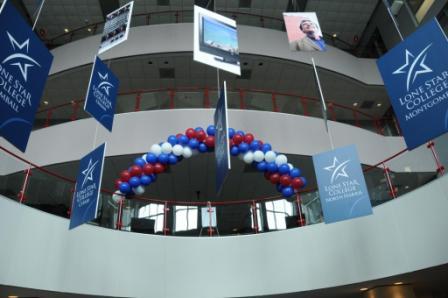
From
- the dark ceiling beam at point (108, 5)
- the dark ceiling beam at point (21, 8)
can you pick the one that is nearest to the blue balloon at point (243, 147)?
the dark ceiling beam at point (108, 5)

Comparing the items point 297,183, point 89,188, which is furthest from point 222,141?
point 297,183

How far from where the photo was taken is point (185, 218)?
8.01 meters

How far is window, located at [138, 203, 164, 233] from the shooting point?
308 inches

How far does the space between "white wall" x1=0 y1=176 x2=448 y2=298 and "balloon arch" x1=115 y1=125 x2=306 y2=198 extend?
1.28 metres

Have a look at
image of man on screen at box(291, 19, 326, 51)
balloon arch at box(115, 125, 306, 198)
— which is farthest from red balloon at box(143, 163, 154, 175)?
image of man on screen at box(291, 19, 326, 51)

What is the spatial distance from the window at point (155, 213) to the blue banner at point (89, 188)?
209 centimetres

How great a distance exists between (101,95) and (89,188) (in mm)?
1808

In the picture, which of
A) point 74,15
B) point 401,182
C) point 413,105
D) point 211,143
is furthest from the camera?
point 74,15

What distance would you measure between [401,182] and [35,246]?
639cm

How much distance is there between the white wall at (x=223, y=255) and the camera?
19.7 feet

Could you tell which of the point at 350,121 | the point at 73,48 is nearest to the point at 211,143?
the point at 350,121

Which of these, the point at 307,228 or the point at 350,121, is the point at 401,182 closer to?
the point at 307,228

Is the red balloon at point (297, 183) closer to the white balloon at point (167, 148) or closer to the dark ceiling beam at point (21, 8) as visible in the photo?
the white balloon at point (167, 148)

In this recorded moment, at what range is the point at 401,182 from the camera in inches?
282
